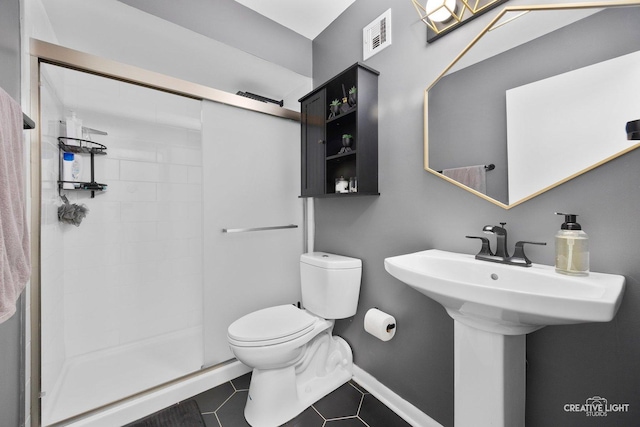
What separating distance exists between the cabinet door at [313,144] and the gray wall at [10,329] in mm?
1381

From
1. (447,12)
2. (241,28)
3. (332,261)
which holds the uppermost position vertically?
(241,28)

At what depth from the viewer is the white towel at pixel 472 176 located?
1133 millimetres

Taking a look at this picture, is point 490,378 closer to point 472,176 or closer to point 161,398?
point 472,176

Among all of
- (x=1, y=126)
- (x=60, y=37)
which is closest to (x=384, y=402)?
(x=1, y=126)

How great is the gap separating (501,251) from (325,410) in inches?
47.5

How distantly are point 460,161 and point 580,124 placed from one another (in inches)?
15.7

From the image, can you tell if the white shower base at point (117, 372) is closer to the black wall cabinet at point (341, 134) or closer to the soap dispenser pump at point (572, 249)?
the black wall cabinet at point (341, 134)

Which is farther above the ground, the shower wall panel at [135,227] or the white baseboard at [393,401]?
the shower wall panel at [135,227]

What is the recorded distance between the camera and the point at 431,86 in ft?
4.30

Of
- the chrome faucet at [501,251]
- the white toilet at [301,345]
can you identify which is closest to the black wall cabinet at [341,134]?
the white toilet at [301,345]

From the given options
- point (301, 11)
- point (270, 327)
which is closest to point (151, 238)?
point (270, 327)

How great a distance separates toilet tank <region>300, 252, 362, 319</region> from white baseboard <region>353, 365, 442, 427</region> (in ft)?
1.31

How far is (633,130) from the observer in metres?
0.80

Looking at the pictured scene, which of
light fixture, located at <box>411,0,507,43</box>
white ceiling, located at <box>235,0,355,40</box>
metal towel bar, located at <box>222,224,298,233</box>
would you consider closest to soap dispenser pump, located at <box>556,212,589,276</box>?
light fixture, located at <box>411,0,507,43</box>
